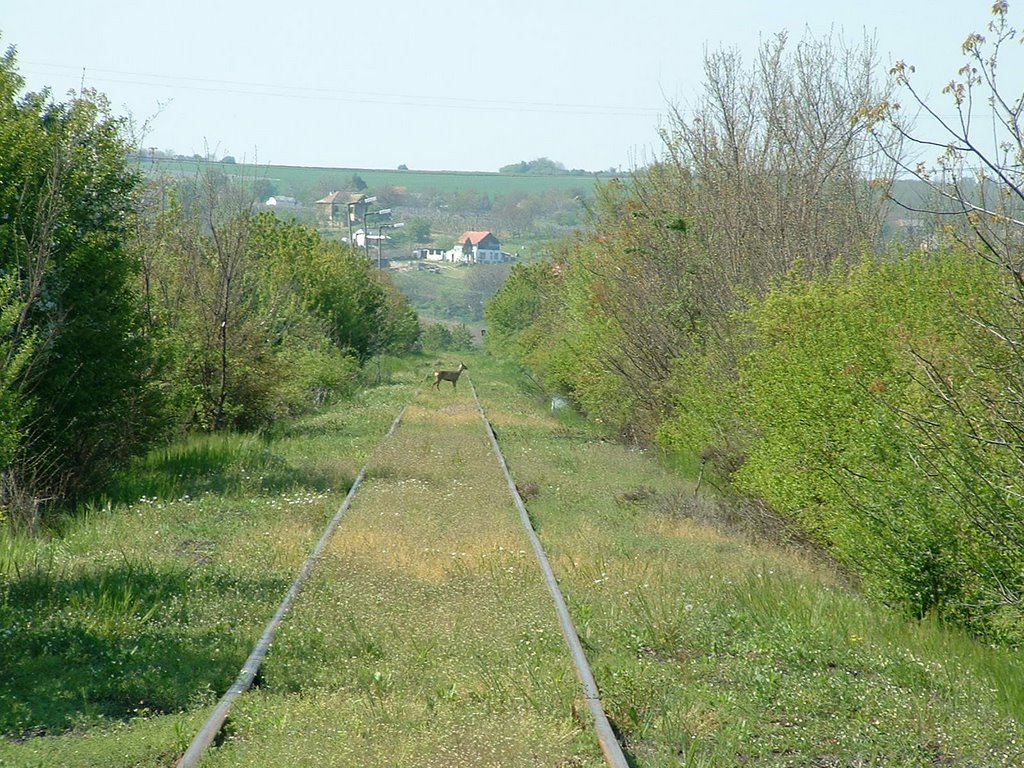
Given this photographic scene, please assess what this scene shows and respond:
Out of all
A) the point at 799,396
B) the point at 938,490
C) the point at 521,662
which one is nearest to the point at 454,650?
the point at 521,662

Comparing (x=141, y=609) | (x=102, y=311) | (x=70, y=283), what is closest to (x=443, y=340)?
(x=102, y=311)

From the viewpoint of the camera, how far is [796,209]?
22938mm

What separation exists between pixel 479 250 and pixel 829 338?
17660cm

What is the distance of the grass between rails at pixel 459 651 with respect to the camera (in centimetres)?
701

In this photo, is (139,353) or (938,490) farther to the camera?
(139,353)

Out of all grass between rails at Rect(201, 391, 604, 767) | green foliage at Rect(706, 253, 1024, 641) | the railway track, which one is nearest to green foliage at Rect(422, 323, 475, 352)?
green foliage at Rect(706, 253, 1024, 641)

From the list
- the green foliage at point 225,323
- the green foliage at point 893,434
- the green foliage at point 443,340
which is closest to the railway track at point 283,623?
the green foliage at point 893,434

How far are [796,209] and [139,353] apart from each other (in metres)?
11.8

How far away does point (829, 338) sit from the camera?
14.7m

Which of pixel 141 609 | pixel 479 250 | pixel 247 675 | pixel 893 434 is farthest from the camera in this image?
pixel 479 250

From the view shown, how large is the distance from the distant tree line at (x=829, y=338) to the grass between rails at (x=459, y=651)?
741 mm

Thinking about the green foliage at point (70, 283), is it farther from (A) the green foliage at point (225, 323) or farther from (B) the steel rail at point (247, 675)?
(B) the steel rail at point (247, 675)

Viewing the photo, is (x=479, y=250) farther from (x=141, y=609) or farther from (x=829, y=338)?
(x=141, y=609)

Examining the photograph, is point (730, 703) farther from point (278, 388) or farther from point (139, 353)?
point (278, 388)
